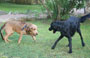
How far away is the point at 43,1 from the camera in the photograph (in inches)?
476

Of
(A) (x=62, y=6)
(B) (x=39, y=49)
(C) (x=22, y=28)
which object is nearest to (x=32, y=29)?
(C) (x=22, y=28)

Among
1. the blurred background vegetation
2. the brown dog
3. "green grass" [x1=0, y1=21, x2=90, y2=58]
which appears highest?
the brown dog

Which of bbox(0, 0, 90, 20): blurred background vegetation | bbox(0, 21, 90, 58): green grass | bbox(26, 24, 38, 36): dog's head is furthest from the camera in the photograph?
bbox(0, 0, 90, 20): blurred background vegetation

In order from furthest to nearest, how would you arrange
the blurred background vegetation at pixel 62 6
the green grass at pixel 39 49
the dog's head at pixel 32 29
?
1. the blurred background vegetation at pixel 62 6
2. the dog's head at pixel 32 29
3. the green grass at pixel 39 49

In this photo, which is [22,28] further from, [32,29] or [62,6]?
[62,6]

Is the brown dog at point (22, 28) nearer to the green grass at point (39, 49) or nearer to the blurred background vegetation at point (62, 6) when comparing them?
the green grass at point (39, 49)

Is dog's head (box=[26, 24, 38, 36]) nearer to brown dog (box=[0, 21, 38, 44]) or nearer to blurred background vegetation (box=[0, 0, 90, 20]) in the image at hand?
brown dog (box=[0, 21, 38, 44])

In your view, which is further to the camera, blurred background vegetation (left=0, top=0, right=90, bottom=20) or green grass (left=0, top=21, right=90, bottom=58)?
blurred background vegetation (left=0, top=0, right=90, bottom=20)

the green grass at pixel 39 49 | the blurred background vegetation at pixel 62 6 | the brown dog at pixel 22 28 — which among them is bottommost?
the blurred background vegetation at pixel 62 6

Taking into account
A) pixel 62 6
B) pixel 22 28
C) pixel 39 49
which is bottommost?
pixel 62 6

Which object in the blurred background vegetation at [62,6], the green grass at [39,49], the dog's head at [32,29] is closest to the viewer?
the green grass at [39,49]

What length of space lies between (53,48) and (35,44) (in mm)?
859

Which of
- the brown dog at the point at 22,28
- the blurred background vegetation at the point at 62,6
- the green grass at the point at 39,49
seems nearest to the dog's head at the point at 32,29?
the brown dog at the point at 22,28

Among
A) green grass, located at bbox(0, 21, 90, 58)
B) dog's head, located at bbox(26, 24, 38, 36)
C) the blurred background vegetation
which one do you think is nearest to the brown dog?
dog's head, located at bbox(26, 24, 38, 36)
